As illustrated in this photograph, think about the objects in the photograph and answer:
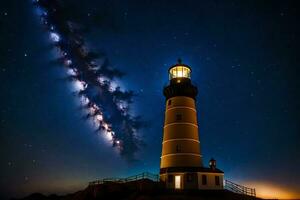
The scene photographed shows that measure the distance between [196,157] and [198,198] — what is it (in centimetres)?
612

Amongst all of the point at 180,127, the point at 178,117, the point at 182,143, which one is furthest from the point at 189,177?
the point at 178,117

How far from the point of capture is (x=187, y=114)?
27266mm

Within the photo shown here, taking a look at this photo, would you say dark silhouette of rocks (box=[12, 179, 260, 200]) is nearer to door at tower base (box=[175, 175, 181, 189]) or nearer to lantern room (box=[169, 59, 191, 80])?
door at tower base (box=[175, 175, 181, 189])

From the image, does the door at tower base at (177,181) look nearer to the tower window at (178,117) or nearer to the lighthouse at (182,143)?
the lighthouse at (182,143)

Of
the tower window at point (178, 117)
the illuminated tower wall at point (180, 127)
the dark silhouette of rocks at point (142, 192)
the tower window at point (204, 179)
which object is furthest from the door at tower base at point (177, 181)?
the tower window at point (178, 117)

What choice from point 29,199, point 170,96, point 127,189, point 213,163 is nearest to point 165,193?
point 127,189

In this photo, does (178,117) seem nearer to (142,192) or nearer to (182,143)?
(182,143)

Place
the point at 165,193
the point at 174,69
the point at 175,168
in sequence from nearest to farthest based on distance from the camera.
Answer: the point at 165,193
the point at 175,168
the point at 174,69

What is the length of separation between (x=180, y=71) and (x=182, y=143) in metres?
8.77

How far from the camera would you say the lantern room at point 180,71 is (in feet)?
97.3

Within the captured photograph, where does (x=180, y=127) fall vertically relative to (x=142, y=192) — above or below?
above

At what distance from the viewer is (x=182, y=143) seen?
25.9 metres

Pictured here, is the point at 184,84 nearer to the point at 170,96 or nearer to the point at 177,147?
the point at 170,96

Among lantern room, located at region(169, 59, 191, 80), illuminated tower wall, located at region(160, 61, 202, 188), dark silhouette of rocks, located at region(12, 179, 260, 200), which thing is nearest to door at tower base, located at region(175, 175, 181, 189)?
illuminated tower wall, located at region(160, 61, 202, 188)
